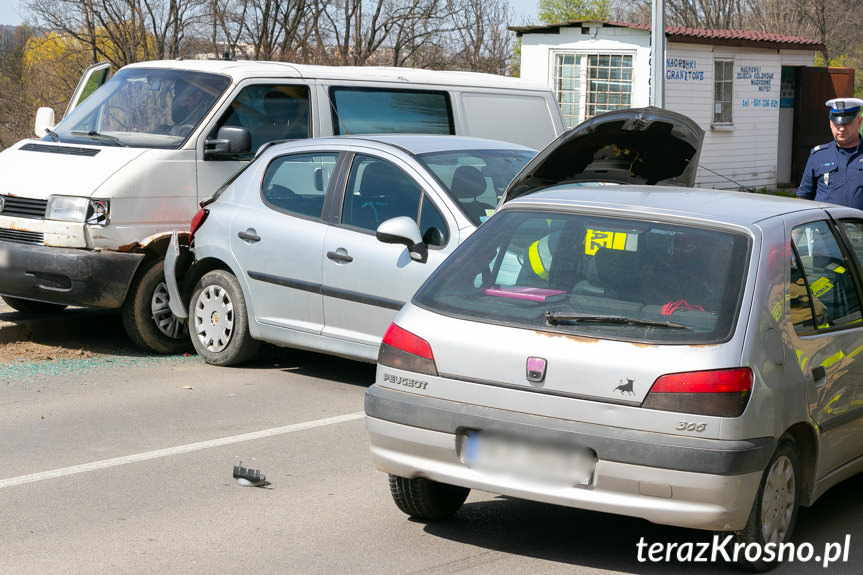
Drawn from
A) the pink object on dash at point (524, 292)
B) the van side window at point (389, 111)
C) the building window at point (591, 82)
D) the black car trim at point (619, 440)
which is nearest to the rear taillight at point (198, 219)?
the van side window at point (389, 111)

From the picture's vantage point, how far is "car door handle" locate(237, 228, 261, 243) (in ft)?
26.5

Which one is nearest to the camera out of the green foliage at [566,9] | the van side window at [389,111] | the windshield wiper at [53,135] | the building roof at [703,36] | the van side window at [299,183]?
the van side window at [299,183]

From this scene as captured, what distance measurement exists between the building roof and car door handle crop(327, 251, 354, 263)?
16.4 metres

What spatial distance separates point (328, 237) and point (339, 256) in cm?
21

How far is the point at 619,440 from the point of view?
4.07m

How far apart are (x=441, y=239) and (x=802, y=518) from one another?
Result: 2.93m

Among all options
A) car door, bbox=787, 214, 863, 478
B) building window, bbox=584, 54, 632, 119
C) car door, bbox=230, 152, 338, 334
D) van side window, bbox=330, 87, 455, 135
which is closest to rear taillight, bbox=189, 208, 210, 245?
car door, bbox=230, 152, 338, 334

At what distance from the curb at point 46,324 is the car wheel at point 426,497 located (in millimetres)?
5360

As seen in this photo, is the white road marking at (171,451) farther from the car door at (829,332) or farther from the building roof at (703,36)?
the building roof at (703,36)

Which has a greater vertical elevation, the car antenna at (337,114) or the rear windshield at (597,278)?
the car antenna at (337,114)

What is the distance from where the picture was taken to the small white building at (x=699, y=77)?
2358 centimetres

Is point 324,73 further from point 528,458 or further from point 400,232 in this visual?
point 528,458

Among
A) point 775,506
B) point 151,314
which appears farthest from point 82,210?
point 775,506

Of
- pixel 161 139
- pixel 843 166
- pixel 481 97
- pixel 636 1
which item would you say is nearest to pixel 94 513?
pixel 161 139
